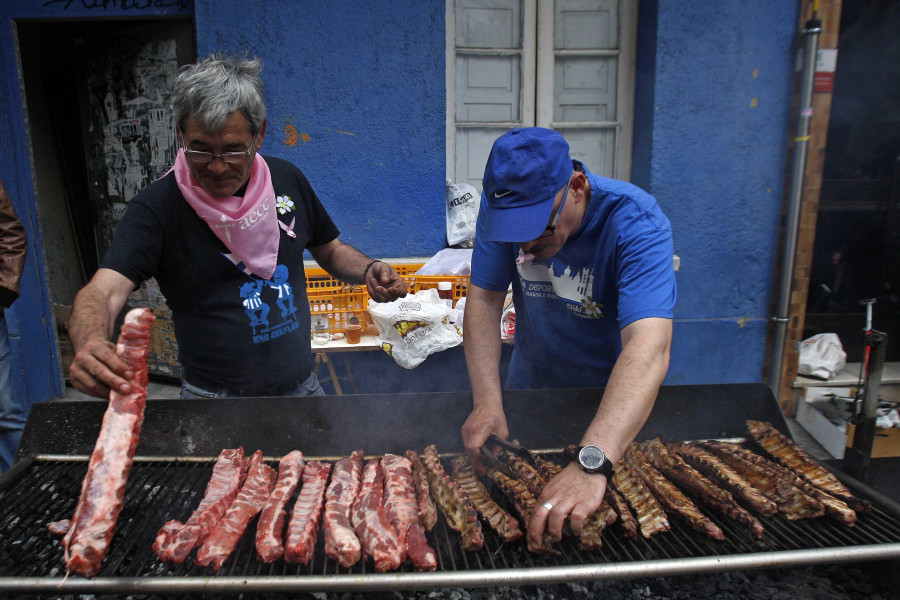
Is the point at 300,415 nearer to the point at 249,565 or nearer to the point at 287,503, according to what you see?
the point at 287,503

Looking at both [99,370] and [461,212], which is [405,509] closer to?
[99,370]

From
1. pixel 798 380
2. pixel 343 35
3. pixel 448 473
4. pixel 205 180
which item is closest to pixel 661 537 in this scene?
pixel 448 473

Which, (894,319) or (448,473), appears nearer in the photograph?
(448,473)

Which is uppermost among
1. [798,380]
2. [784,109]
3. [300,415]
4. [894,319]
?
[784,109]

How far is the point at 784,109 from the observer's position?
549 centimetres

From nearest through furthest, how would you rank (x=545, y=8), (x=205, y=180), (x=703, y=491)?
1. (x=703, y=491)
2. (x=205, y=180)
3. (x=545, y=8)

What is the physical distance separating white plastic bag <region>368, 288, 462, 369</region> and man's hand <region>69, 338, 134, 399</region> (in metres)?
2.85

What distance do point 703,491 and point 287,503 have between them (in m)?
1.89

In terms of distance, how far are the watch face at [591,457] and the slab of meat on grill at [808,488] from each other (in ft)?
3.57

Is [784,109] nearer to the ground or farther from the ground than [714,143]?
farther from the ground

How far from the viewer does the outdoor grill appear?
69.0 inches

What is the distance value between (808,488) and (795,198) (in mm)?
4039

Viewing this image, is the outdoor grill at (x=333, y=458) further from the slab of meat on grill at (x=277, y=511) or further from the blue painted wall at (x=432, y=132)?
the blue painted wall at (x=432, y=132)

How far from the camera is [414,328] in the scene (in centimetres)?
469
